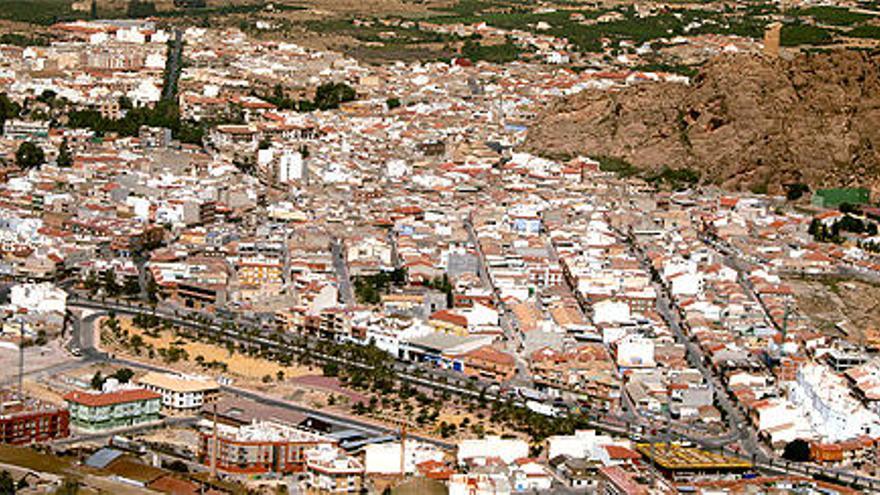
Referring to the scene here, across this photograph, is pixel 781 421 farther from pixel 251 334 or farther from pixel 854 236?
pixel 854 236

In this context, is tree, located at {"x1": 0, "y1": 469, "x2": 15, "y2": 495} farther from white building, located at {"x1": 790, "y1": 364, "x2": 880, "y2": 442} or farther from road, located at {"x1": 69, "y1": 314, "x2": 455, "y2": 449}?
white building, located at {"x1": 790, "y1": 364, "x2": 880, "y2": 442}

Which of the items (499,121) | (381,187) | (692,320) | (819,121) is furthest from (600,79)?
(692,320)

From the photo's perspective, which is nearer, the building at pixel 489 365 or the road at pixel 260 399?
the road at pixel 260 399

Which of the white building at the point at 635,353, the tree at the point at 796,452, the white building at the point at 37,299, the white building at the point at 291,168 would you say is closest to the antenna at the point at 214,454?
the white building at the point at 635,353

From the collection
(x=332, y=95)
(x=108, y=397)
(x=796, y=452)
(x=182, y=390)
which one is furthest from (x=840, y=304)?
(x=332, y=95)

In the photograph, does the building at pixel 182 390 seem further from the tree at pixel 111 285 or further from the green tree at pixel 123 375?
the tree at pixel 111 285
